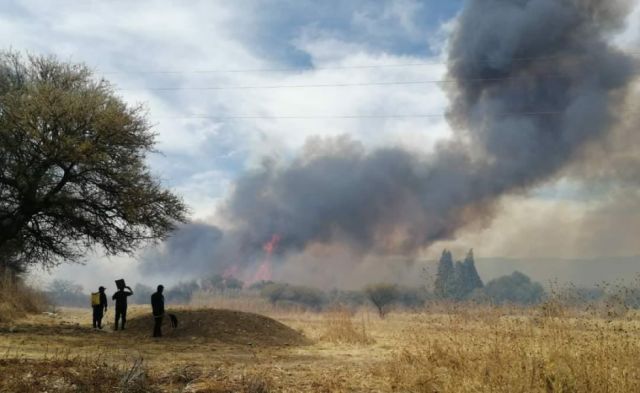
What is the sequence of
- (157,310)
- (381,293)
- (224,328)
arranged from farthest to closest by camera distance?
(381,293) < (224,328) < (157,310)

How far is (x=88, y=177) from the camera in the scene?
74.6 feet

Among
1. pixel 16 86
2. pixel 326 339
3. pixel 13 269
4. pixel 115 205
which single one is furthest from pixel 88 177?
pixel 13 269

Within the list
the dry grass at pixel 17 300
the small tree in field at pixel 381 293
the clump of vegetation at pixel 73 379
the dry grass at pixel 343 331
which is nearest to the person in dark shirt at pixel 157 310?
the dry grass at pixel 343 331

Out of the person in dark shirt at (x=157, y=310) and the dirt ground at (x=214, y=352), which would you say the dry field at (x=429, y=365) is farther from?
the person in dark shirt at (x=157, y=310)

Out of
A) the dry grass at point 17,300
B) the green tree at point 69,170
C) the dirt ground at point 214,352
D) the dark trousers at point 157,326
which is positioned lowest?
the dirt ground at point 214,352

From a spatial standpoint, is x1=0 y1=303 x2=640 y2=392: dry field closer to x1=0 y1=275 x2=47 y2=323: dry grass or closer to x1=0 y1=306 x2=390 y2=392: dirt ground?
x1=0 y1=306 x2=390 y2=392: dirt ground

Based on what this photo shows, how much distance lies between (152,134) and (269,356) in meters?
12.5

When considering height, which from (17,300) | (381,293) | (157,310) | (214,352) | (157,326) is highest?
(381,293)

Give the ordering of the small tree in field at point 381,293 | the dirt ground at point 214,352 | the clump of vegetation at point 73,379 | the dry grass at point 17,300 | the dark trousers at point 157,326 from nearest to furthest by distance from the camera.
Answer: the clump of vegetation at point 73,379 → the dirt ground at point 214,352 → the dark trousers at point 157,326 → the dry grass at point 17,300 → the small tree in field at point 381,293

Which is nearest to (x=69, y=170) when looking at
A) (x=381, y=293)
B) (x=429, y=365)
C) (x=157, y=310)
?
(x=157, y=310)

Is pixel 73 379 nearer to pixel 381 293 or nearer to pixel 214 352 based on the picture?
pixel 214 352

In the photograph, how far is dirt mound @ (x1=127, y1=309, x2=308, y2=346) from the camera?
65.9 feet

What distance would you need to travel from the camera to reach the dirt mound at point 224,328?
65.9 feet

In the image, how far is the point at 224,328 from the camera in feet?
68.7
